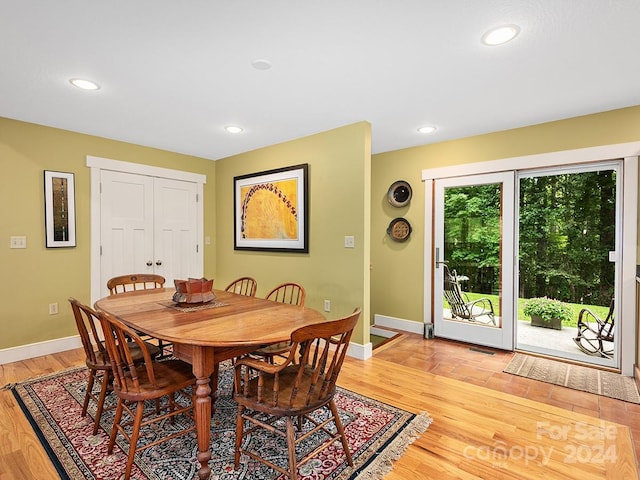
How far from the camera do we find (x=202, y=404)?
1.68m

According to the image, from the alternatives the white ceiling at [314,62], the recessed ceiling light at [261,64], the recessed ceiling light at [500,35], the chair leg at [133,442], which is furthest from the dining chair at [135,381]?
the recessed ceiling light at [500,35]

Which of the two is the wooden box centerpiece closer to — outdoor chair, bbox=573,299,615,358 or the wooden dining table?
the wooden dining table

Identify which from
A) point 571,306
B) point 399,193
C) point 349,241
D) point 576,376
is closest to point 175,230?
point 349,241

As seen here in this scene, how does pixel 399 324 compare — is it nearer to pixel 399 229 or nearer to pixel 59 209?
pixel 399 229

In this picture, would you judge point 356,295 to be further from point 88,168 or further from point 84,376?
point 88,168

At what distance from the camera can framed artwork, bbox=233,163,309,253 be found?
12.6 feet

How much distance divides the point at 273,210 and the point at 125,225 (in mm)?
1790

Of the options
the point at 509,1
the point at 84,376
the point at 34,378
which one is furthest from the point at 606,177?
the point at 34,378

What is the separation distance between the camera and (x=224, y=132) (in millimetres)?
3719

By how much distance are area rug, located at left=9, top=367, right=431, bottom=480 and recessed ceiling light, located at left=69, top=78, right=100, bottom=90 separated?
2.36 meters

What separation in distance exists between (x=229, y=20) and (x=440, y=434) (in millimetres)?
2717

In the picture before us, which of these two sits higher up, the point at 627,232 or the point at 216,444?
the point at 627,232

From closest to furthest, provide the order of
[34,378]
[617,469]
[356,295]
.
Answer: [617,469] < [34,378] < [356,295]

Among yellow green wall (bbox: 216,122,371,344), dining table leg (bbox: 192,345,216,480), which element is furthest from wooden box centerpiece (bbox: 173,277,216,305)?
yellow green wall (bbox: 216,122,371,344)
